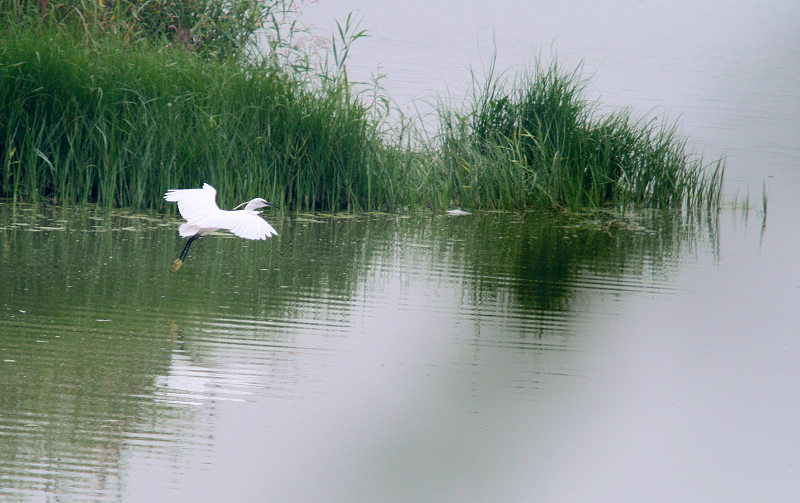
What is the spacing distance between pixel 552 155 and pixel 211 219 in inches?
157

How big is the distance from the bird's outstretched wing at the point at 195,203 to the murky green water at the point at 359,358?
1.13 feet

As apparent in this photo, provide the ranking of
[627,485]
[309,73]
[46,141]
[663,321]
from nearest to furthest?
[627,485]
[663,321]
[46,141]
[309,73]

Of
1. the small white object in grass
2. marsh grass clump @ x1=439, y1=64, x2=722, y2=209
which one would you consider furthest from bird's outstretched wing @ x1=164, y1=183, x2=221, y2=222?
marsh grass clump @ x1=439, y1=64, x2=722, y2=209

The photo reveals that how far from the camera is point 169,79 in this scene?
739 centimetres

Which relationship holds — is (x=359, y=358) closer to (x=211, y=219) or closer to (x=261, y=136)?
(x=211, y=219)

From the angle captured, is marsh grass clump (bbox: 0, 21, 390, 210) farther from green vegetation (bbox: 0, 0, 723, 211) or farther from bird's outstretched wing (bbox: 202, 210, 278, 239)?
bird's outstretched wing (bbox: 202, 210, 278, 239)

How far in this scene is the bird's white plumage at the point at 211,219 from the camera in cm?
512

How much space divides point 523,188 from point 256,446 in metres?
5.53

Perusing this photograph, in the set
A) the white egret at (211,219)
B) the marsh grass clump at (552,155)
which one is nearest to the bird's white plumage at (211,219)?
the white egret at (211,219)

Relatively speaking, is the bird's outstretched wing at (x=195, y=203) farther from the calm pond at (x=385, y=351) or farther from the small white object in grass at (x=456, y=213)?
the small white object in grass at (x=456, y=213)

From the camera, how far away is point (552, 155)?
28.2ft

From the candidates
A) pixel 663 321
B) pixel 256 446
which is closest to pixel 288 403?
pixel 256 446

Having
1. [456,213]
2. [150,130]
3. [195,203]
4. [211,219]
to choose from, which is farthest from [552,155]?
[211,219]

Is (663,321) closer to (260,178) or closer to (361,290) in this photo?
(361,290)
